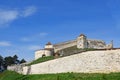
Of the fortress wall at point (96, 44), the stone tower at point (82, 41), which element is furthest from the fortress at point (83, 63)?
the fortress wall at point (96, 44)

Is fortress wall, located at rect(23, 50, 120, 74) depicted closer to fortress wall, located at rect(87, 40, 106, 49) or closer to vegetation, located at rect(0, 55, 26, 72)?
fortress wall, located at rect(87, 40, 106, 49)

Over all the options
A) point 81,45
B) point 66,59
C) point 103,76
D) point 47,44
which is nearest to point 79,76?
point 103,76

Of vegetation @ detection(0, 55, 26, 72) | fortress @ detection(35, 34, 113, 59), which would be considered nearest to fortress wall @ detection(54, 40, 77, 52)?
fortress @ detection(35, 34, 113, 59)

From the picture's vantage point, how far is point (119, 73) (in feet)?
117

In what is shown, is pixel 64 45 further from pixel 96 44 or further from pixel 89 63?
pixel 89 63

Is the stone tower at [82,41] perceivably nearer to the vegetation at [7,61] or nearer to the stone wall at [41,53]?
the stone wall at [41,53]

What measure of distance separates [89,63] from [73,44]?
2591cm

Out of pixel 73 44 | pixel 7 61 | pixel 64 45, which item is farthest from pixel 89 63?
pixel 7 61

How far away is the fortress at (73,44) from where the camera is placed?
2480 inches

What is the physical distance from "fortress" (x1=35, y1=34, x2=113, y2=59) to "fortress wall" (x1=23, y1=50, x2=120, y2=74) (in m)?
15.4

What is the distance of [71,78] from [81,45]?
85.2 feet

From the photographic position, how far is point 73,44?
65.9 m

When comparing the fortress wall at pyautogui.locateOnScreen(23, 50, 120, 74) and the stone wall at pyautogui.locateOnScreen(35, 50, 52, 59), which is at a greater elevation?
the stone wall at pyautogui.locateOnScreen(35, 50, 52, 59)

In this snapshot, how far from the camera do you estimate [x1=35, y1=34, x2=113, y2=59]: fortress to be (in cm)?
6300
